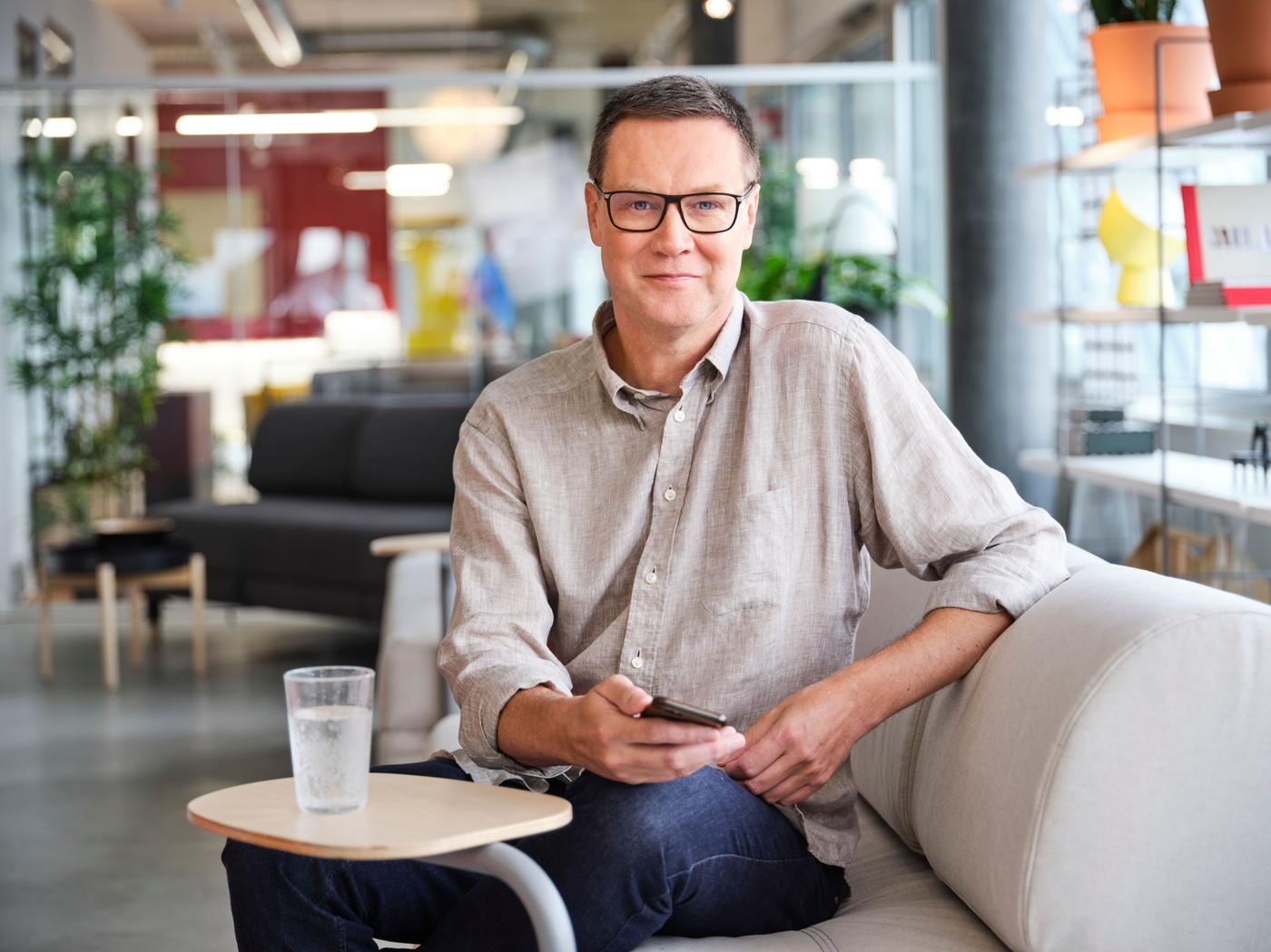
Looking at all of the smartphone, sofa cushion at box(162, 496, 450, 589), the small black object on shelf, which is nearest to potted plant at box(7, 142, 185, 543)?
sofa cushion at box(162, 496, 450, 589)

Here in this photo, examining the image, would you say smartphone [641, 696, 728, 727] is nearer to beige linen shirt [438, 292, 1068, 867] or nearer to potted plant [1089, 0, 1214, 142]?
beige linen shirt [438, 292, 1068, 867]

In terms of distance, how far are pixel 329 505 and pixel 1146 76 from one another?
3.65 m

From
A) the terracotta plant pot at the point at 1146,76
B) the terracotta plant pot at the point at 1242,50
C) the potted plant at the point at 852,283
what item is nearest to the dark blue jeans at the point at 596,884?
the terracotta plant pot at the point at 1242,50

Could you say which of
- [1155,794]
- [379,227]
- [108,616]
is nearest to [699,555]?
[1155,794]

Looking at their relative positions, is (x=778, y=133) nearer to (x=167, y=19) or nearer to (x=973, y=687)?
(x=167, y=19)

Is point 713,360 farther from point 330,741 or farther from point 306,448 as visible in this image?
point 306,448

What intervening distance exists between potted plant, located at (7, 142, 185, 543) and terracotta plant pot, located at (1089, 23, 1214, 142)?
14.7 feet

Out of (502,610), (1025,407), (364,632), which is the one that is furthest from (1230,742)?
(364,632)

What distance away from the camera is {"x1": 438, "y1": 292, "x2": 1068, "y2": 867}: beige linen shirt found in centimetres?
162

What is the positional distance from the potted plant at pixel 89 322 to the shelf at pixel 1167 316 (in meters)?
4.18

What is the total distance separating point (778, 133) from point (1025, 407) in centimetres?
203

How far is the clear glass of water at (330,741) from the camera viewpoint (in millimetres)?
1270

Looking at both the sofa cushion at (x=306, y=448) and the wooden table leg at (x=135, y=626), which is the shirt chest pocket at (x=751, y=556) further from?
the sofa cushion at (x=306, y=448)

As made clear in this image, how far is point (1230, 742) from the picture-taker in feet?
4.51
